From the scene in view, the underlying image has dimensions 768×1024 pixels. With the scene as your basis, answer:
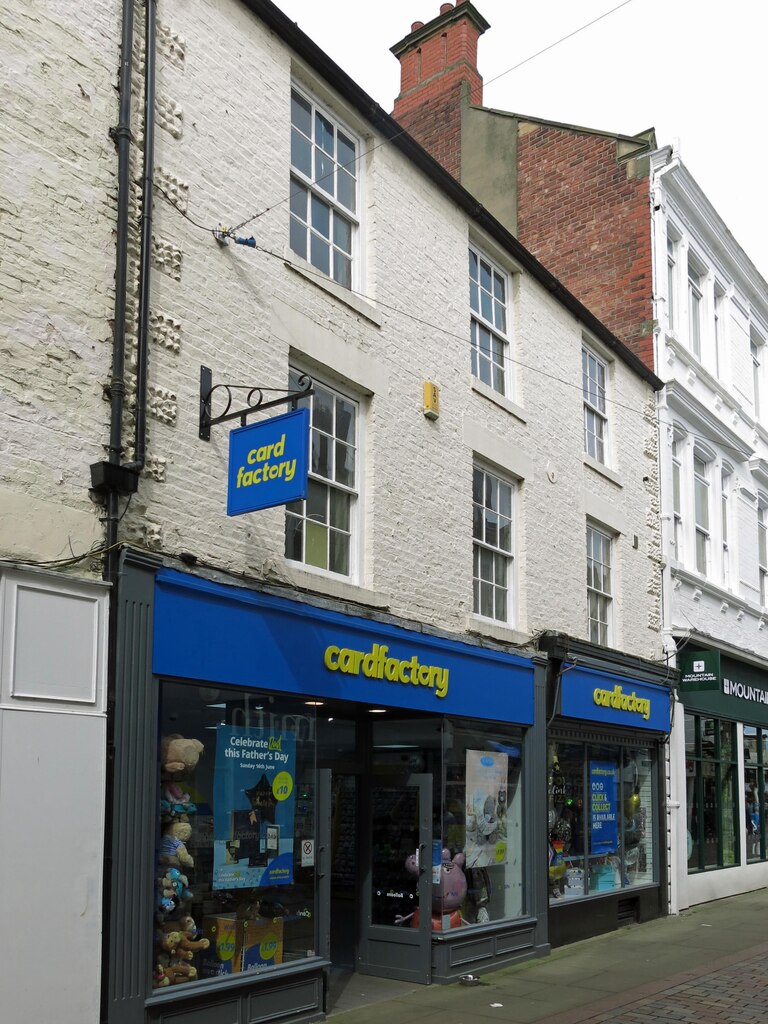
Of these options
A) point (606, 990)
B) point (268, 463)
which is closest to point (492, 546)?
point (606, 990)

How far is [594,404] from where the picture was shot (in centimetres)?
1559

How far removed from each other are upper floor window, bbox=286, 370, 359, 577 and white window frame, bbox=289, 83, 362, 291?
3.92 feet

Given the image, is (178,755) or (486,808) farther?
(486,808)

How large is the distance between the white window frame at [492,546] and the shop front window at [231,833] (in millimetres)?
3724

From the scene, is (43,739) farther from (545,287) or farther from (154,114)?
(545,287)

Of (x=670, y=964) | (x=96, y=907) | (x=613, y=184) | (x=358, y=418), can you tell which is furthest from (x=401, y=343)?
(x=613, y=184)

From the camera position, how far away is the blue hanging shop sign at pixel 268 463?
7.50 m

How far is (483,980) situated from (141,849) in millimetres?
4791

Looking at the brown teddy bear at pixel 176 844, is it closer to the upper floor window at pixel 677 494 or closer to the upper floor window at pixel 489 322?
the upper floor window at pixel 489 322

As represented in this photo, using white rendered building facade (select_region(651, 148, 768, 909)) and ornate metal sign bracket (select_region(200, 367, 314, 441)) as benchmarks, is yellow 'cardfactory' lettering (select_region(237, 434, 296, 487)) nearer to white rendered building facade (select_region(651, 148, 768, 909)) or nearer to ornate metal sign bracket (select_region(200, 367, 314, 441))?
ornate metal sign bracket (select_region(200, 367, 314, 441))

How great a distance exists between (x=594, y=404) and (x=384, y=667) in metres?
7.08

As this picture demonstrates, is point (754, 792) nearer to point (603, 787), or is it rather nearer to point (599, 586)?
point (603, 787)

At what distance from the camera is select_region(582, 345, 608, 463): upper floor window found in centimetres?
1541

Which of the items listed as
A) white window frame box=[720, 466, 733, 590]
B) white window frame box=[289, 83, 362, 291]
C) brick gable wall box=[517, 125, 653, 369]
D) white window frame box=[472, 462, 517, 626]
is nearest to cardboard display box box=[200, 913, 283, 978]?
white window frame box=[472, 462, 517, 626]
